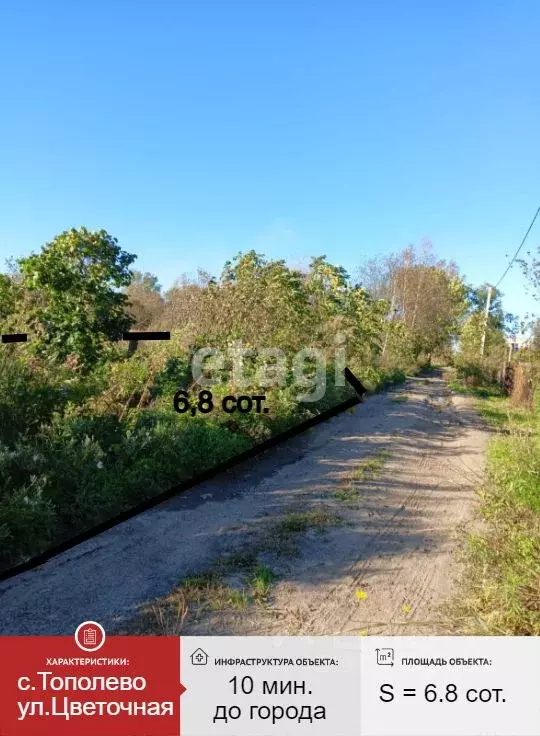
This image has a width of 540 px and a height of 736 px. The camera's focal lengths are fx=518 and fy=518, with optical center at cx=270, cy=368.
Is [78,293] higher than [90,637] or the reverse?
higher

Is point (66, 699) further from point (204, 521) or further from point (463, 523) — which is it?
point (463, 523)

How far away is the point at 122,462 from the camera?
600 centimetres

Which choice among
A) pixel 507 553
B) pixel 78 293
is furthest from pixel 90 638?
pixel 78 293

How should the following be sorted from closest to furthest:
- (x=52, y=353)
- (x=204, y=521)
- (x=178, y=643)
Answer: (x=178, y=643), (x=204, y=521), (x=52, y=353)

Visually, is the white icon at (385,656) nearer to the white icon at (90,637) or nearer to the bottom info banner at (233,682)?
the bottom info banner at (233,682)

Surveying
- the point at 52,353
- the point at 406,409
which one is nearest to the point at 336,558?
the point at 52,353

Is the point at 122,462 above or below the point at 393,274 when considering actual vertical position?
below

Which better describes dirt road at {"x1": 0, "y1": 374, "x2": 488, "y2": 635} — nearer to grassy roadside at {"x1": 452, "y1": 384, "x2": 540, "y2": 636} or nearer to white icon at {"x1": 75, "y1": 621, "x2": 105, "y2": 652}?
grassy roadside at {"x1": 452, "y1": 384, "x2": 540, "y2": 636}

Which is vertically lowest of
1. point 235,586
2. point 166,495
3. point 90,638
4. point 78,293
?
point 235,586

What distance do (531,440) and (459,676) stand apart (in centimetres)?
438

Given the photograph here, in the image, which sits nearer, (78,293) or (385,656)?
(385,656)

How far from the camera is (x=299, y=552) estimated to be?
15.6 feet

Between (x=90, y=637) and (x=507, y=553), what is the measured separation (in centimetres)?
320

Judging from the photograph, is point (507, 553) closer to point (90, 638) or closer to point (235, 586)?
point (235, 586)
